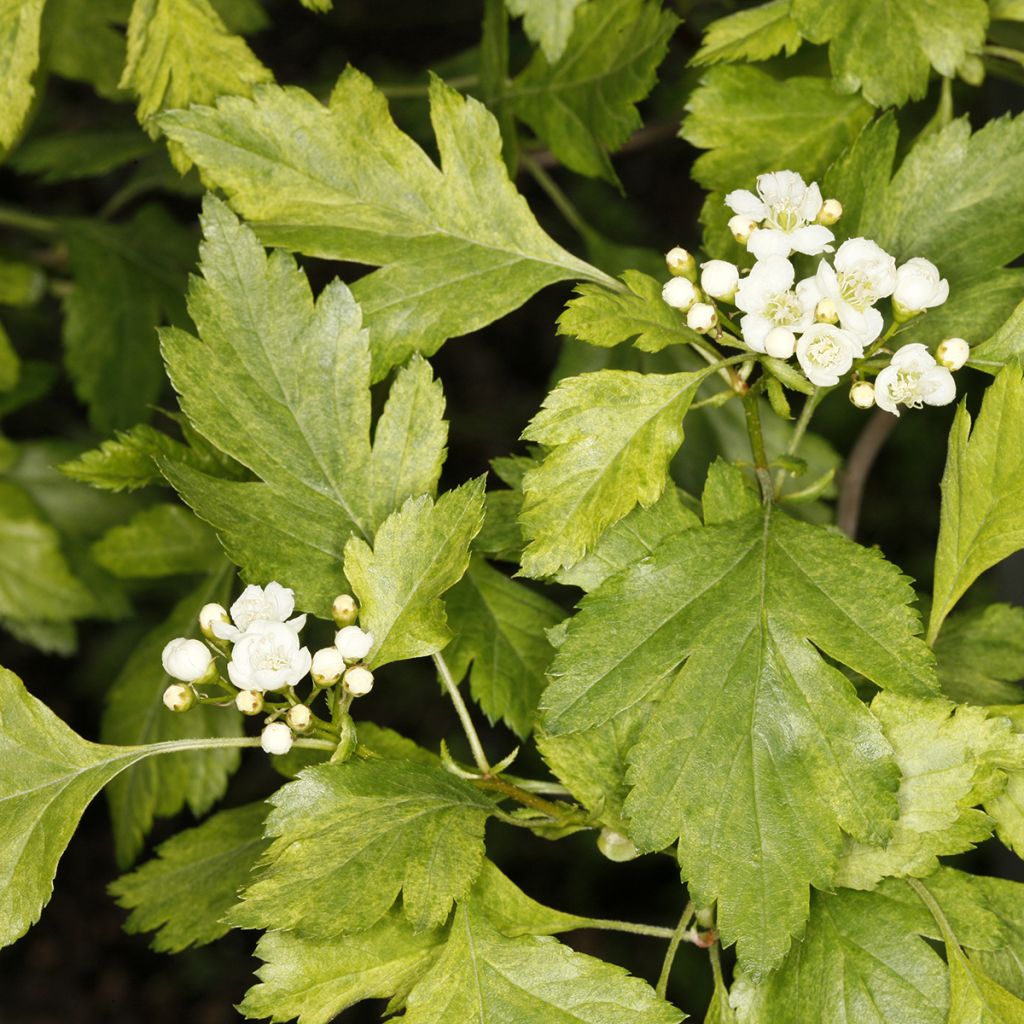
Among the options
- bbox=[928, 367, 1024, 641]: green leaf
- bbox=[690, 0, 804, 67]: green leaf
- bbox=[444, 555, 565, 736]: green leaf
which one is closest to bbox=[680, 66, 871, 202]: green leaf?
bbox=[690, 0, 804, 67]: green leaf

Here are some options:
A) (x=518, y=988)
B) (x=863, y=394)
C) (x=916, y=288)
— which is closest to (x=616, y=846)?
(x=518, y=988)

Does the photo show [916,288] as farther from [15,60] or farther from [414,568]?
[15,60]

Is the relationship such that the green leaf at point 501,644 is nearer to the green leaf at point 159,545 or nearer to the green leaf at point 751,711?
the green leaf at point 751,711

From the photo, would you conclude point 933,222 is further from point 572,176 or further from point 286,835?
point 572,176

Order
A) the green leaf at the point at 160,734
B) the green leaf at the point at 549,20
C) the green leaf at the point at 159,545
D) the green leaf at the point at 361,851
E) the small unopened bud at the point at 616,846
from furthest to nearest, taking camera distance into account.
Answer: the green leaf at the point at 159,545 < the green leaf at the point at 160,734 < the green leaf at the point at 549,20 < the small unopened bud at the point at 616,846 < the green leaf at the point at 361,851

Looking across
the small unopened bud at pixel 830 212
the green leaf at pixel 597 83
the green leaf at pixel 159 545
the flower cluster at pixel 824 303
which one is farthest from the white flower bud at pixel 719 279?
the green leaf at pixel 159 545

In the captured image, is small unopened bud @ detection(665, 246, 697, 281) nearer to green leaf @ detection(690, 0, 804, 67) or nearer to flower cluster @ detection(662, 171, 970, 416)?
flower cluster @ detection(662, 171, 970, 416)
